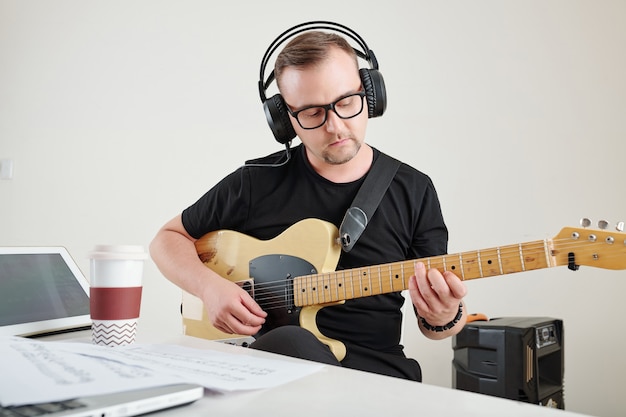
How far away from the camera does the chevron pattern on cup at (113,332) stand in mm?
681

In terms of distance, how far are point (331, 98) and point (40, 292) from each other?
818 millimetres

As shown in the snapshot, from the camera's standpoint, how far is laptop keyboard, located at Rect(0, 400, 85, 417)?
347mm

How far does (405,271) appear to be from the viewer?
1.24 meters

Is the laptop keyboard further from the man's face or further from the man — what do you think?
the man's face

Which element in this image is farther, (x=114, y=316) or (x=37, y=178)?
(x=37, y=178)

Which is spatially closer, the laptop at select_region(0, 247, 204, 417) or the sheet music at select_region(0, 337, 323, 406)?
the sheet music at select_region(0, 337, 323, 406)

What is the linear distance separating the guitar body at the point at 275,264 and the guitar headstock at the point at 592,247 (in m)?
0.50

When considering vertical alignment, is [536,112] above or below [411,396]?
above

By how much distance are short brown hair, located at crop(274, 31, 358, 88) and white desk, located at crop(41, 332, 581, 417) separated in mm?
1090

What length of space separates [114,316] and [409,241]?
0.92 metres

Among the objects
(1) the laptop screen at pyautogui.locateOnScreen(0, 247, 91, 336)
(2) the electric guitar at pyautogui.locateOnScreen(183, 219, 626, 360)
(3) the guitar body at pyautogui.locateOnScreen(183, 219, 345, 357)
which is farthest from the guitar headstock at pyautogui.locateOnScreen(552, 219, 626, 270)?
(1) the laptop screen at pyautogui.locateOnScreen(0, 247, 91, 336)

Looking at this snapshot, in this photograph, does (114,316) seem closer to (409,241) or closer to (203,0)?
(409,241)

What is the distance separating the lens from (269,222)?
4.93 ft

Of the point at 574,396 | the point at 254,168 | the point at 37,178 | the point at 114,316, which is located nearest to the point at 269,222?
the point at 254,168
